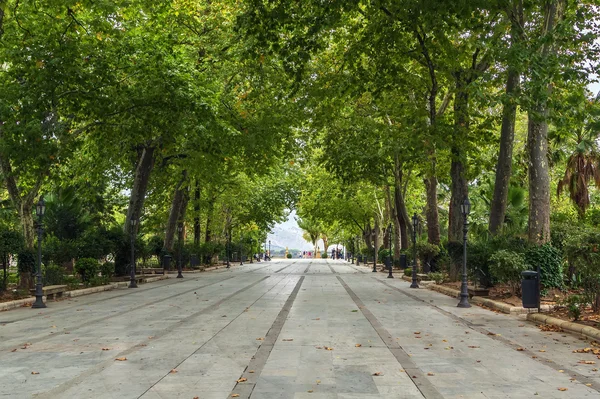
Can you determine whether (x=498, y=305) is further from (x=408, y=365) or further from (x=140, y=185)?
(x=140, y=185)

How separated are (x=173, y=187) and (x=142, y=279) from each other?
46.0 feet

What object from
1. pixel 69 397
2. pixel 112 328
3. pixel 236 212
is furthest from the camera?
pixel 236 212

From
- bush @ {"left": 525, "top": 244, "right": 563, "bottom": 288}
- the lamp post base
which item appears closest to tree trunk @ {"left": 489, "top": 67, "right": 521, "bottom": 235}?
bush @ {"left": 525, "top": 244, "right": 563, "bottom": 288}

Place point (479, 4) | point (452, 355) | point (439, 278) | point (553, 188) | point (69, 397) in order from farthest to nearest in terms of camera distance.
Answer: point (553, 188) → point (439, 278) → point (479, 4) → point (452, 355) → point (69, 397)

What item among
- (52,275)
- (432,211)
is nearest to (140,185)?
(52,275)

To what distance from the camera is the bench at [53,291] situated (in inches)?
724

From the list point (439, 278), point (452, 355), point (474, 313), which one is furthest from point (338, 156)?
point (452, 355)

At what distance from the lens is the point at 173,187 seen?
41062 mm

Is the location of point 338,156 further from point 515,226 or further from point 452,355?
point 452,355

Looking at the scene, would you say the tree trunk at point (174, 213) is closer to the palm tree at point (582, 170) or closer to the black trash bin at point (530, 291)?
the palm tree at point (582, 170)

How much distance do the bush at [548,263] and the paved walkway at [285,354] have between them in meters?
2.13

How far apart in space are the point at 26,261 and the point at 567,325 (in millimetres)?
15293

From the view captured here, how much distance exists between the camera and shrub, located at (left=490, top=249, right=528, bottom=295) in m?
15.2

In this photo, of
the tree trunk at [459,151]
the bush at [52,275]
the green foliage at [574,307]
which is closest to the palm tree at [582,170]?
the tree trunk at [459,151]
